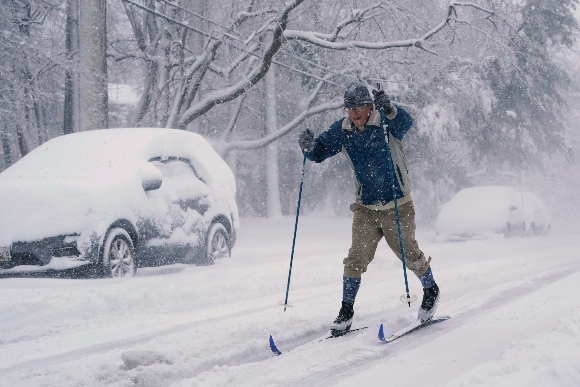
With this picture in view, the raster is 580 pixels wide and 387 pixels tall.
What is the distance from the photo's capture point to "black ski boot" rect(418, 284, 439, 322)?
5.77m

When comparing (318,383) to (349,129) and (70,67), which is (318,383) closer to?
(349,129)

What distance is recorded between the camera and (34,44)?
1703cm

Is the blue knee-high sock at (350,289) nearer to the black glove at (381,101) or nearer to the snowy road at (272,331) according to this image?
the snowy road at (272,331)

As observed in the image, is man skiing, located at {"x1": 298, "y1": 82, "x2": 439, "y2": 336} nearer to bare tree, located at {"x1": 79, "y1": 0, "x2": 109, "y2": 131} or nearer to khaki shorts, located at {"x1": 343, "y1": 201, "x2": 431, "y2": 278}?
khaki shorts, located at {"x1": 343, "y1": 201, "x2": 431, "y2": 278}

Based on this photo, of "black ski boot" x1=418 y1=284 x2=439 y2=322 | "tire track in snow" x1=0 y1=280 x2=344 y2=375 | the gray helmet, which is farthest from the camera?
"black ski boot" x1=418 y1=284 x2=439 y2=322

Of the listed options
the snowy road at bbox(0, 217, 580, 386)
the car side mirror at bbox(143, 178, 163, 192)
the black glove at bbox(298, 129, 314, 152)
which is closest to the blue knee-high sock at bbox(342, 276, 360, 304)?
the snowy road at bbox(0, 217, 580, 386)

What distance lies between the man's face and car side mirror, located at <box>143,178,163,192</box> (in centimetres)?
432

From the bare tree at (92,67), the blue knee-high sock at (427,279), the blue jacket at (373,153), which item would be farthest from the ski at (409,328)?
the bare tree at (92,67)

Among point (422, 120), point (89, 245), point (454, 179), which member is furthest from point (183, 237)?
point (454, 179)

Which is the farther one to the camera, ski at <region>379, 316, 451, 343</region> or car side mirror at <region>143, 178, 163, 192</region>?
car side mirror at <region>143, 178, 163, 192</region>

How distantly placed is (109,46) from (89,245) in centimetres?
1401

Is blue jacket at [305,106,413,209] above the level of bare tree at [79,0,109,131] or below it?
below

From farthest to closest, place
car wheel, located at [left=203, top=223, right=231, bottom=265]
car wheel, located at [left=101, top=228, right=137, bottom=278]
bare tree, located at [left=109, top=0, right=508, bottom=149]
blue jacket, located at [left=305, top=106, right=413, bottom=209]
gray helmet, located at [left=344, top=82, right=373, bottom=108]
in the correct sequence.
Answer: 1. bare tree, located at [left=109, top=0, right=508, bottom=149]
2. car wheel, located at [left=203, top=223, right=231, bottom=265]
3. car wheel, located at [left=101, top=228, right=137, bottom=278]
4. blue jacket, located at [left=305, top=106, right=413, bottom=209]
5. gray helmet, located at [left=344, top=82, right=373, bottom=108]

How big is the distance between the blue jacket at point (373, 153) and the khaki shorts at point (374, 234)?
0.08 meters
